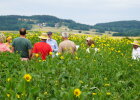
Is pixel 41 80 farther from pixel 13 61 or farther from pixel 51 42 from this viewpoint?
pixel 51 42

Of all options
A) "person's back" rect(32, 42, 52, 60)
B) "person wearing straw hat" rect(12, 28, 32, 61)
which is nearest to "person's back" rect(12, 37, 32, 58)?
"person wearing straw hat" rect(12, 28, 32, 61)

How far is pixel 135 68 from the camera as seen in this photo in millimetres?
7859

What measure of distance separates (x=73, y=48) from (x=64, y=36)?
484 millimetres

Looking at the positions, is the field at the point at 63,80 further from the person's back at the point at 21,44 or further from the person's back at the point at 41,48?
the person's back at the point at 21,44

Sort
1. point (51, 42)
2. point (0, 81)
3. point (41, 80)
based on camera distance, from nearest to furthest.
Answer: point (41, 80)
point (0, 81)
point (51, 42)

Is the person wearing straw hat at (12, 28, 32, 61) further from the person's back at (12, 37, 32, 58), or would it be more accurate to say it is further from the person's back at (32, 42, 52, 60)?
the person's back at (32, 42, 52, 60)

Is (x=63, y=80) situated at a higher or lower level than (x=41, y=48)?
lower

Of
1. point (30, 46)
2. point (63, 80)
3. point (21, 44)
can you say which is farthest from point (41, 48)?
point (63, 80)

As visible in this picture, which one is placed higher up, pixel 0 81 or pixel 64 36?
pixel 64 36

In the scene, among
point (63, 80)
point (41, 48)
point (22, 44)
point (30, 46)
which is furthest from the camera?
point (30, 46)

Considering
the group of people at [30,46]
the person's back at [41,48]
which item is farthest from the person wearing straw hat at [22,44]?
the person's back at [41,48]

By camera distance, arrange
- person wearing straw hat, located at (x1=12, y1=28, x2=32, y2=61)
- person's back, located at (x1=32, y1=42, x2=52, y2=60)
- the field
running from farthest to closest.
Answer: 1. person wearing straw hat, located at (x1=12, y1=28, x2=32, y2=61)
2. person's back, located at (x1=32, y1=42, x2=52, y2=60)
3. the field

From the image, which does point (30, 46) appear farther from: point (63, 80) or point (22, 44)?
point (63, 80)

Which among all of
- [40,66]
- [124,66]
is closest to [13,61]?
[40,66]
